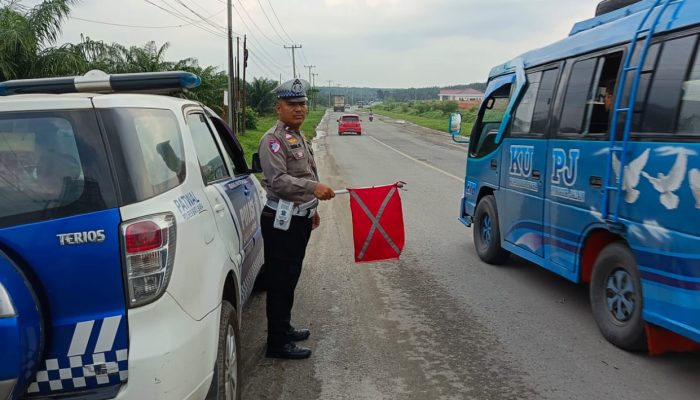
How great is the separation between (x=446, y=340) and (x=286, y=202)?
170 centimetres

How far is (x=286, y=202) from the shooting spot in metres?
3.91

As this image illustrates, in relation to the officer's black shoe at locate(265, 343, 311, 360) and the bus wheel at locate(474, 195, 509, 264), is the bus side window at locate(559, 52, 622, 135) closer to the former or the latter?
the bus wheel at locate(474, 195, 509, 264)

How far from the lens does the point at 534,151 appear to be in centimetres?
551

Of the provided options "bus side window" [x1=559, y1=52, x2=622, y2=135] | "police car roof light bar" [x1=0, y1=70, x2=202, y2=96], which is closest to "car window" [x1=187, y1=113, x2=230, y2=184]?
"police car roof light bar" [x1=0, y1=70, x2=202, y2=96]

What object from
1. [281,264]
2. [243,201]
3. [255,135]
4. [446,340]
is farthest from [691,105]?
[255,135]

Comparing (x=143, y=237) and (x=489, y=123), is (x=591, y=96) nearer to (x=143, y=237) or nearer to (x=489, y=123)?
(x=489, y=123)

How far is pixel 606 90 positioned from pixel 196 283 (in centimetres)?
368

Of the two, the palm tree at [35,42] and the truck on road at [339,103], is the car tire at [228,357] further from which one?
the truck on road at [339,103]

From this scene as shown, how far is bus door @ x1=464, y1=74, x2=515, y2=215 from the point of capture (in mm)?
6602

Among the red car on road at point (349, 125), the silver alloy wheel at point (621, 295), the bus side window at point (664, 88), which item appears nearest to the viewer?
the bus side window at point (664, 88)

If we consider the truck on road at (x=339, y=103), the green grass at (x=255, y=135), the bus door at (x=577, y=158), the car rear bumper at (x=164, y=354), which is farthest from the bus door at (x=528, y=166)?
the truck on road at (x=339, y=103)

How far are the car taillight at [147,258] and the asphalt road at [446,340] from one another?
5.01ft

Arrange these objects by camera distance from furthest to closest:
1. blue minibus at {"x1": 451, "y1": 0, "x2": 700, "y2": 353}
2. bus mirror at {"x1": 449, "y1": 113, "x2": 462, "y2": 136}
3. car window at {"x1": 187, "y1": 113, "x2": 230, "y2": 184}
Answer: bus mirror at {"x1": 449, "y1": 113, "x2": 462, "y2": 136} → blue minibus at {"x1": 451, "y1": 0, "x2": 700, "y2": 353} → car window at {"x1": 187, "y1": 113, "x2": 230, "y2": 184}

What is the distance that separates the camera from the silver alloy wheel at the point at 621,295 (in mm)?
4188
